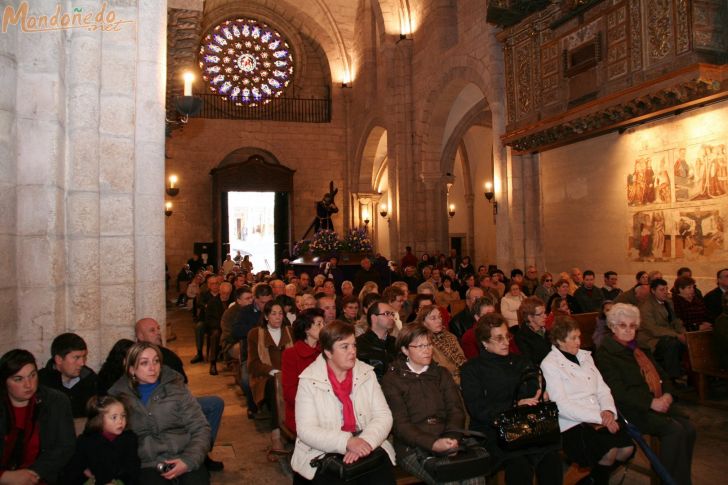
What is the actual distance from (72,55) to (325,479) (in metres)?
3.47

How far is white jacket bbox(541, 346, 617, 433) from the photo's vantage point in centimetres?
354

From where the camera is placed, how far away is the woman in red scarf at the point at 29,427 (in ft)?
9.53

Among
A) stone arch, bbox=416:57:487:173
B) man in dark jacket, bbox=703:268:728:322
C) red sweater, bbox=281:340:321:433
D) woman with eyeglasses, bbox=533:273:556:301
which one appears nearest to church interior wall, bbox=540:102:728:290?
man in dark jacket, bbox=703:268:728:322

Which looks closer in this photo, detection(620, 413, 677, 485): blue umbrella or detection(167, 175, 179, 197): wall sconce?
detection(620, 413, 677, 485): blue umbrella

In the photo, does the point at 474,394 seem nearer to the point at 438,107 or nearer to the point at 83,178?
the point at 83,178

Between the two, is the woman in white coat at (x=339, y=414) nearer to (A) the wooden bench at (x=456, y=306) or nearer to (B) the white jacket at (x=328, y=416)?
(B) the white jacket at (x=328, y=416)

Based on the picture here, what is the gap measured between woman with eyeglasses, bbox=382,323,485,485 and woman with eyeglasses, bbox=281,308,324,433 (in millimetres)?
695

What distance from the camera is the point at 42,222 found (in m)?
3.97

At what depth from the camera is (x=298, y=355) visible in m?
3.98

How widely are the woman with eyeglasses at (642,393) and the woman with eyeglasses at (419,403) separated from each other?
117 cm

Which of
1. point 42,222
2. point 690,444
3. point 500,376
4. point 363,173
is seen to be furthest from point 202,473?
point 363,173

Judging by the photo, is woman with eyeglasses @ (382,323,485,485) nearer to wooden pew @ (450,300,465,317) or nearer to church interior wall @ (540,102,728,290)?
wooden pew @ (450,300,465,317)

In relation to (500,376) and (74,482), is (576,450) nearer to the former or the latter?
(500,376)

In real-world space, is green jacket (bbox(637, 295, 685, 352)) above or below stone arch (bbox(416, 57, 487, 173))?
below
